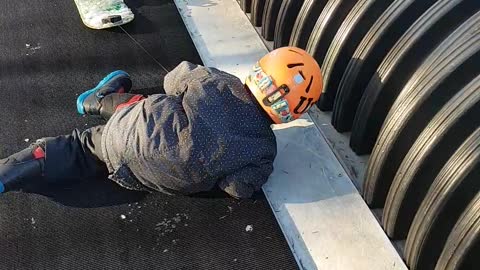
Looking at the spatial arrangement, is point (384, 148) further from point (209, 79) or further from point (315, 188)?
point (209, 79)

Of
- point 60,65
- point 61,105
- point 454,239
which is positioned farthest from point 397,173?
point 60,65

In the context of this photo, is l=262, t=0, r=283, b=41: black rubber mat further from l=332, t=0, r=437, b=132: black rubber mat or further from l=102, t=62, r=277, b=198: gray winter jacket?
l=102, t=62, r=277, b=198: gray winter jacket

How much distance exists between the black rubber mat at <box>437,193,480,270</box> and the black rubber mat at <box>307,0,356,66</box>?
1315 mm

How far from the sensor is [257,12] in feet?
13.1

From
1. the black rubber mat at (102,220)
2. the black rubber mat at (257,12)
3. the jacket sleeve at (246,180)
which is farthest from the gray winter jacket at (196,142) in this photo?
the black rubber mat at (257,12)

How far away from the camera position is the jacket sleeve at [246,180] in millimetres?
2771

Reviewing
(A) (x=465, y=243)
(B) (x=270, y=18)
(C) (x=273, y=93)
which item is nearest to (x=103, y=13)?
(B) (x=270, y=18)

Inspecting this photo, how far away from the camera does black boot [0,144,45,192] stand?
285 centimetres

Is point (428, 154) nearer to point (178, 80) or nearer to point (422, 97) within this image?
point (422, 97)

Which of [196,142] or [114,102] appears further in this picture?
[114,102]

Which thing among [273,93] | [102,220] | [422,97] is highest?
[422,97]

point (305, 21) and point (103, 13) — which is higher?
point (305, 21)

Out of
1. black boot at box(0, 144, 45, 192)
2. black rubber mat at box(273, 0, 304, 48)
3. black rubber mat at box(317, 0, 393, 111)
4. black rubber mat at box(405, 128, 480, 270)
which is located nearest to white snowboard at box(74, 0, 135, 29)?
black rubber mat at box(273, 0, 304, 48)

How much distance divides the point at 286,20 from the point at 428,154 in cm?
148
